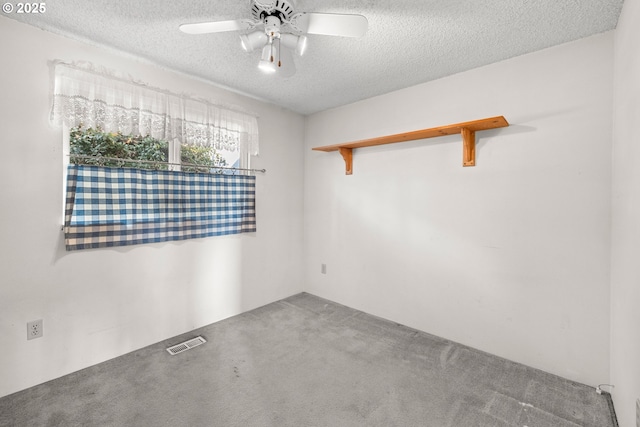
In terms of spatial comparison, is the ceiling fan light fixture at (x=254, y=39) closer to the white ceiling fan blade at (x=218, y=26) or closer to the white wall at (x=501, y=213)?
the white ceiling fan blade at (x=218, y=26)

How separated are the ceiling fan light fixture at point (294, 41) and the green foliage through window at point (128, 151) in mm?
1415

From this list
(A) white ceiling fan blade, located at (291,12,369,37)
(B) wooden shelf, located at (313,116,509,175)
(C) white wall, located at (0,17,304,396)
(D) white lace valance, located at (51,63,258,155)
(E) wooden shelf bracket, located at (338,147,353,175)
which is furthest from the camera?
(E) wooden shelf bracket, located at (338,147,353,175)

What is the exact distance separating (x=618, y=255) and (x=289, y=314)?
8.51ft

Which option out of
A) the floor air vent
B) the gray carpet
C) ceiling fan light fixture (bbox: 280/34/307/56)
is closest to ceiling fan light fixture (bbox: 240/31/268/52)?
ceiling fan light fixture (bbox: 280/34/307/56)

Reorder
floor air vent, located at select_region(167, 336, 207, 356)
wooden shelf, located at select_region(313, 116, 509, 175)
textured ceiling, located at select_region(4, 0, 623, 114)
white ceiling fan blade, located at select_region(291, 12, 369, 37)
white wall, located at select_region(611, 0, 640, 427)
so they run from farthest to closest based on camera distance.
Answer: floor air vent, located at select_region(167, 336, 207, 356)
wooden shelf, located at select_region(313, 116, 509, 175)
textured ceiling, located at select_region(4, 0, 623, 114)
white ceiling fan blade, located at select_region(291, 12, 369, 37)
white wall, located at select_region(611, 0, 640, 427)

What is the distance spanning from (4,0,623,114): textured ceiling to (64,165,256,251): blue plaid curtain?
91 cm

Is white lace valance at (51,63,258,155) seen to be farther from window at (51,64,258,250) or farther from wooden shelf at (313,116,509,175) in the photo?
wooden shelf at (313,116,509,175)

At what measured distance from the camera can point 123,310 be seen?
7.51 ft

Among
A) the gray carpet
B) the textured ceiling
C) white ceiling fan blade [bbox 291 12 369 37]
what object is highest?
the textured ceiling

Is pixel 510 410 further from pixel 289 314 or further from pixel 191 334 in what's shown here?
Result: pixel 191 334

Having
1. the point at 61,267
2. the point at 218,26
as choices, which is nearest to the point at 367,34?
the point at 218,26

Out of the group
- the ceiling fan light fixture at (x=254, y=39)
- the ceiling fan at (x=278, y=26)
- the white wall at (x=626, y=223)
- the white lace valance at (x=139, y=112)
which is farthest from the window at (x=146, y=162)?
the white wall at (x=626, y=223)

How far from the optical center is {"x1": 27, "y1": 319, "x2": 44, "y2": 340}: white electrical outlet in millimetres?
1892

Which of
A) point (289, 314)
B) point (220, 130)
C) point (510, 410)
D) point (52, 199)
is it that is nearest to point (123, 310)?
point (52, 199)
